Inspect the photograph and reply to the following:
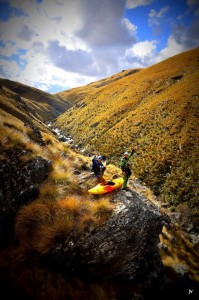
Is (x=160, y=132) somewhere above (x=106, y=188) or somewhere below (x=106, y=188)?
above

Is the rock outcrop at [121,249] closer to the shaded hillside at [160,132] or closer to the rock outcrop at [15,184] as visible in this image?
the rock outcrop at [15,184]

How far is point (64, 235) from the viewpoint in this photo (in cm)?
963

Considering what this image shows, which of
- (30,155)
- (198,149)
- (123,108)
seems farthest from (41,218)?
(123,108)

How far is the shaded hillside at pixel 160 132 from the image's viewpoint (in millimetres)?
26188

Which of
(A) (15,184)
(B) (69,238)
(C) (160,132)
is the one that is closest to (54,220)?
(B) (69,238)

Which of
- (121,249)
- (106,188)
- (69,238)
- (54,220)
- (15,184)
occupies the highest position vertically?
(15,184)

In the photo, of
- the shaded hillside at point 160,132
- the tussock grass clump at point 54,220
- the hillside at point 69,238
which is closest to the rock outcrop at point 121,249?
the hillside at point 69,238

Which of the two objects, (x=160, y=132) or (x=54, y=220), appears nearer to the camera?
(x=54, y=220)

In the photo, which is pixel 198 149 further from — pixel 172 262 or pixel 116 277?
pixel 116 277

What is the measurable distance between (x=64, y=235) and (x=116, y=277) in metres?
4.15

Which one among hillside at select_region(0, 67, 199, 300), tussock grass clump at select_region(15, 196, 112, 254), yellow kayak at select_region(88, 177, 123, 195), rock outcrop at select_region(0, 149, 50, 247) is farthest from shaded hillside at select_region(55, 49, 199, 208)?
rock outcrop at select_region(0, 149, 50, 247)

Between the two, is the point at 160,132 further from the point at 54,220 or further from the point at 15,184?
the point at 15,184

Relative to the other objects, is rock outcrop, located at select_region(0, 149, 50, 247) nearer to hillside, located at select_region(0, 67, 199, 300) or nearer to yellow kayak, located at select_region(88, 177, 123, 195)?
hillside, located at select_region(0, 67, 199, 300)

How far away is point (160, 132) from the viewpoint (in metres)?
36.8
